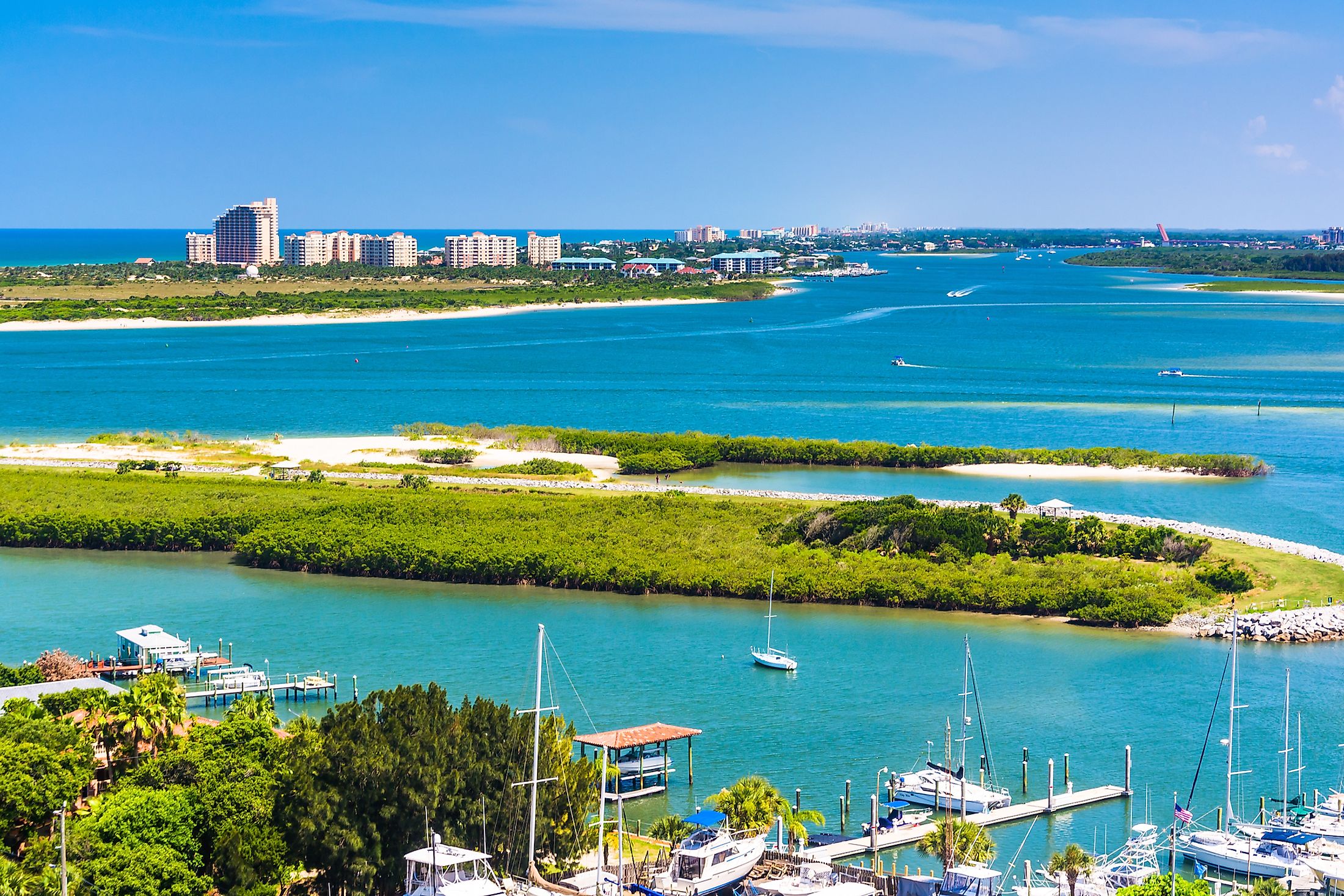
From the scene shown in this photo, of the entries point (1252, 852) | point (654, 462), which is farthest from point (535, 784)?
point (654, 462)

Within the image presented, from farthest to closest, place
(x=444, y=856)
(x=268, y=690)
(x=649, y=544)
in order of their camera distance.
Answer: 1. (x=649, y=544)
2. (x=268, y=690)
3. (x=444, y=856)

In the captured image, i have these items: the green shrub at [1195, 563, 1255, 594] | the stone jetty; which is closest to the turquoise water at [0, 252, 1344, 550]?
the green shrub at [1195, 563, 1255, 594]

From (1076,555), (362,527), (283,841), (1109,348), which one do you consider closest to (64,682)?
(283,841)

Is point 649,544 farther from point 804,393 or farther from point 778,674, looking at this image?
point 804,393

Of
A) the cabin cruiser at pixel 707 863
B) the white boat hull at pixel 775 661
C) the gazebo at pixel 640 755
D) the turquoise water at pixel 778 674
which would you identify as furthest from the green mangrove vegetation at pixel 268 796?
the white boat hull at pixel 775 661

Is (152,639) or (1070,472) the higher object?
(1070,472)

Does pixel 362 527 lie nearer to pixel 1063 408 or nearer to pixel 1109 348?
pixel 1063 408
